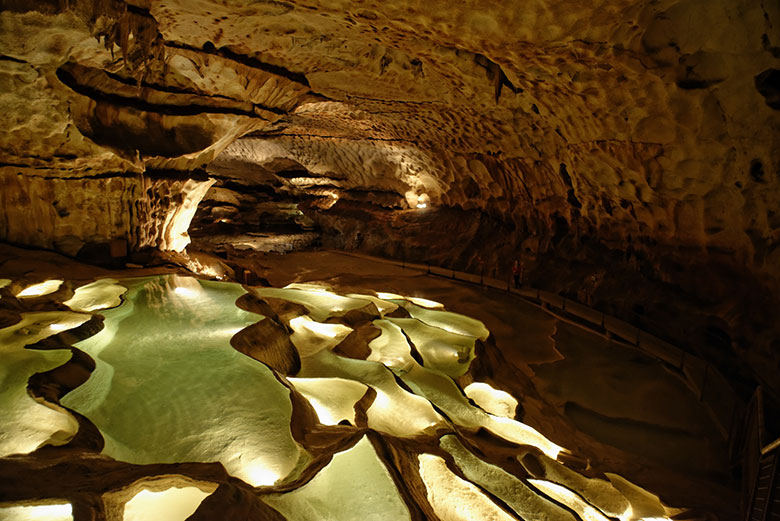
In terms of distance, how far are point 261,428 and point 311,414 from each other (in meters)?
0.51

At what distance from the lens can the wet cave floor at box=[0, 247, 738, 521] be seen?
226 cm

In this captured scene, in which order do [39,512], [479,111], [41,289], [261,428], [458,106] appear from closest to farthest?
[39,512]
[261,428]
[41,289]
[479,111]
[458,106]

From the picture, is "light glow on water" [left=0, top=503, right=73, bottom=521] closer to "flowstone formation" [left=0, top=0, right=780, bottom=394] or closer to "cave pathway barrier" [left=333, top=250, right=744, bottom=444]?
"cave pathway barrier" [left=333, top=250, right=744, bottom=444]

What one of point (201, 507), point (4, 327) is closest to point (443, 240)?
point (4, 327)

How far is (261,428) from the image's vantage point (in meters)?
2.84

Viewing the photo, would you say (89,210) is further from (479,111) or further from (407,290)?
(479,111)

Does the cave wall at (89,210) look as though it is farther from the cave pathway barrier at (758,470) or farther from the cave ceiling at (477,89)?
the cave pathway barrier at (758,470)

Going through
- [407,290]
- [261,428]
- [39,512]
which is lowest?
[407,290]

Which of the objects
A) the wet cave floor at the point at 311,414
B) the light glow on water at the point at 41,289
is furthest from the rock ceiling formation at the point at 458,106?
the light glow on water at the point at 41,289

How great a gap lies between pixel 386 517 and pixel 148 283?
5.18 m

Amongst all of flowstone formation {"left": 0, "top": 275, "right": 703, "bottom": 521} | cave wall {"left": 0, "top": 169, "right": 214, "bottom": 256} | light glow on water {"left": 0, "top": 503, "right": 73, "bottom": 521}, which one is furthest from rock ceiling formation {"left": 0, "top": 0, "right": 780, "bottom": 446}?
light glow on water {"left": 0, "top": 503, "right": 73, "bottom": 521}

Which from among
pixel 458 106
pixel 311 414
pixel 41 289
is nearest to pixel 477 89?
pixel 458 106

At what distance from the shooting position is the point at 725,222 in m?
6.12

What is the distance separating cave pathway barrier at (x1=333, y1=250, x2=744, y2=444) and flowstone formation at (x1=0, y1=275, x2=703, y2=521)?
1.95 metres
